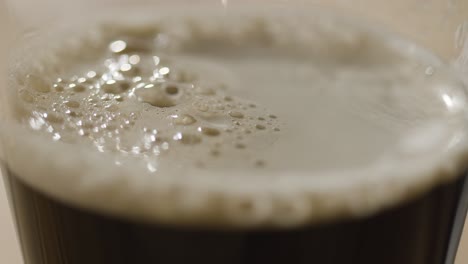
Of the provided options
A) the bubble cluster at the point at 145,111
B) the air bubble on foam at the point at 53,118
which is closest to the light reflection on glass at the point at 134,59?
the bubble cluster at the point at 145,111

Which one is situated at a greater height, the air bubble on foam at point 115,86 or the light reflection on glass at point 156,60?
the air bubble on foam at point 115,86

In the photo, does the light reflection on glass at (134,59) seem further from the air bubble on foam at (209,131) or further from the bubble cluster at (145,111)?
the air bubble on foam at (209,131)

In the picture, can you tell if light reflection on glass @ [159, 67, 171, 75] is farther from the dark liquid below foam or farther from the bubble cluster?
the dark liquid below foam

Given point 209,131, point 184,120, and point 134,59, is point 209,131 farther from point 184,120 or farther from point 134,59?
point 134,59

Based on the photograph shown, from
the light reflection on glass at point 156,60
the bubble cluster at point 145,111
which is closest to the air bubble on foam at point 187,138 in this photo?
the bubble cluster at point 145,111

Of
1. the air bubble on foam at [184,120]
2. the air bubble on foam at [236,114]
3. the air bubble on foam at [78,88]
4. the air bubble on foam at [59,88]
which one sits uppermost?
the air bubble on foam at [184,120]

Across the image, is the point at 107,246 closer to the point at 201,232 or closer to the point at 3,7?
the point at 201,232

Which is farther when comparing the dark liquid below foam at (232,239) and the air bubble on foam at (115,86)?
the air bubble on foam at (115,86)

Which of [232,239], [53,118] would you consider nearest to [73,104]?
[53,118]
